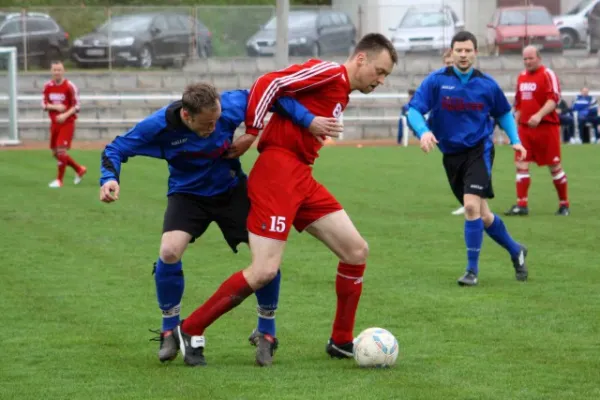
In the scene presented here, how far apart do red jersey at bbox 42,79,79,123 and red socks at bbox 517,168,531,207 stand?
24.5ft

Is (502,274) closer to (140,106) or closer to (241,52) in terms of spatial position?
(140,106)

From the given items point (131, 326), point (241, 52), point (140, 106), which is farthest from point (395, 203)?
point (241, 52)

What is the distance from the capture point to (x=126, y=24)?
35.3 metres

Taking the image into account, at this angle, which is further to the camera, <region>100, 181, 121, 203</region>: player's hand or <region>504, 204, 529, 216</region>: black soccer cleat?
<region>504, 204, 529, 216</region>: black soccer cleat

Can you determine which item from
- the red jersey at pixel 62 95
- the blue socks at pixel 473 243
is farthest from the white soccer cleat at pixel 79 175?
the blue socks at pixel 473 243

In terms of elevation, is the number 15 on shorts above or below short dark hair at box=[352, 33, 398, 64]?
below

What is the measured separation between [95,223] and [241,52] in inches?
889

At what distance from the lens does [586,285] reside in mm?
9484

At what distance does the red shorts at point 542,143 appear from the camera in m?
15.3

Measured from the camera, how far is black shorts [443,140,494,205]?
31.7 feet

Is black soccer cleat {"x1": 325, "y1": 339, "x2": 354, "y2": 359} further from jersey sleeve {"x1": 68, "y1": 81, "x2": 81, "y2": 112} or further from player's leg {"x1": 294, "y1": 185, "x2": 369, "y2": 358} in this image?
jersey sleeve {"x1": 68, "y1": 81, "x2": 81, "y2": 112}

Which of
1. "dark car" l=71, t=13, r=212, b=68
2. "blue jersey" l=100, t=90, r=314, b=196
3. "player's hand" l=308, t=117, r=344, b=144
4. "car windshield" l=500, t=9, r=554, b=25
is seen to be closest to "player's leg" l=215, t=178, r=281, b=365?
"blue jersey" l=100, t=90, r=314, b=196

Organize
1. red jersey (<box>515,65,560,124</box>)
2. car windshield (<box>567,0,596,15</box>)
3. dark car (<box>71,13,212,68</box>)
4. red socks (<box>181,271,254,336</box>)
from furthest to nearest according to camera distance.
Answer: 1. car windshield (<box>567,0,596,15</box>)
2. dark car (<box>71,13,212,68</box>)
3. red jersey (<box>515,65,560,124</box>)
4. red socks (<box>181,271,254,336</box>)

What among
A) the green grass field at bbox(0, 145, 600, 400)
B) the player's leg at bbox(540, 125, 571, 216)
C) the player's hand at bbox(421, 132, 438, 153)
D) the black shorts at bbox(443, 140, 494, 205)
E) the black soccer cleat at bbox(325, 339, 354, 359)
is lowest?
the green grass field at bbox(0, 145, 600, 400)
